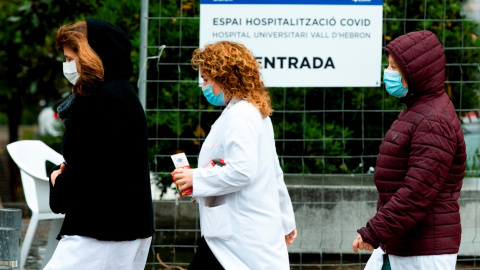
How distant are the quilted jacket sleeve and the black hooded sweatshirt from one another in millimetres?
1052

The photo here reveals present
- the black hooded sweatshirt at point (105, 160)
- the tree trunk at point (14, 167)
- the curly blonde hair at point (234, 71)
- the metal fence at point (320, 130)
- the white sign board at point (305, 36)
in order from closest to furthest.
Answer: the black hooded sweatshirt at point (105, 160) → the curly blonde hair at point (234, 71) → the white sign board at point (305, 36) → the metal fence at point (320, 130) → the tree trunk at point (14, 167)

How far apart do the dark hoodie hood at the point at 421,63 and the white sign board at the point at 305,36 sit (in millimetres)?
2536

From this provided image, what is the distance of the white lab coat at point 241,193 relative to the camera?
3844 mm

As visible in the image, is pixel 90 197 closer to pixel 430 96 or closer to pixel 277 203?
pixel 277 203

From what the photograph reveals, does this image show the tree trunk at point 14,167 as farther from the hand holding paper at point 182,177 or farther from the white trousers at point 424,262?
the white trousers at point 424,262

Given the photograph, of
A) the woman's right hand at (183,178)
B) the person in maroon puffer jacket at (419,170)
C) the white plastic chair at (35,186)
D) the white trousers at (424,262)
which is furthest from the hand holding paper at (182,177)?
the white plastic chair at (35,186)

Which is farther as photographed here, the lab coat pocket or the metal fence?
the metal fence

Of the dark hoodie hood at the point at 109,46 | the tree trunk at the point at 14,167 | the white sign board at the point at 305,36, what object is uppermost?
the white sign board at the point at 305,36

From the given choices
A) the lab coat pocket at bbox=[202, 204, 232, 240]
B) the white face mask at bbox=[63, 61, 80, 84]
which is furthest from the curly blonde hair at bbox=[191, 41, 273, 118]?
the white face mask at bbox=[63, 61, 80, 84]

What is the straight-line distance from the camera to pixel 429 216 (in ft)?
12.6

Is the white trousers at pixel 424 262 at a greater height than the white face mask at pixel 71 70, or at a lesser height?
lesser

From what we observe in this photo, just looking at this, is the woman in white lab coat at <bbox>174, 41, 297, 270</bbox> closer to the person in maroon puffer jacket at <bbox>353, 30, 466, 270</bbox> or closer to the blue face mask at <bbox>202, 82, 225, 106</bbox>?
the blue face mask at <bbox>202, 82, 225, 106</bbox>

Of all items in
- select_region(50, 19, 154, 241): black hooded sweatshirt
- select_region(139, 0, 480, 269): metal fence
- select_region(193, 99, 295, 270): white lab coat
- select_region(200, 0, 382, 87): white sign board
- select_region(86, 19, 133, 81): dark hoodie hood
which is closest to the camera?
select_region(50, 19, 154, 241): black hooded sweatshirt

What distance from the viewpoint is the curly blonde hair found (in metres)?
3.96
